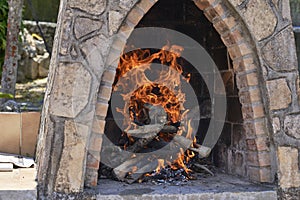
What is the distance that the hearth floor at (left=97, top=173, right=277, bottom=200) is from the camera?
8.75 feet

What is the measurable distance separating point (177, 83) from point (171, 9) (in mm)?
691

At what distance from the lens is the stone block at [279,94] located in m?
2.83

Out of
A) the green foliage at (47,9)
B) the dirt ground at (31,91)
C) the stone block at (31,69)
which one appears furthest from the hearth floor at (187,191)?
the green foliage at (47,9)

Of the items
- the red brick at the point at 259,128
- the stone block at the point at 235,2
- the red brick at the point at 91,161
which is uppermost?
the stone block at the point at 235,2

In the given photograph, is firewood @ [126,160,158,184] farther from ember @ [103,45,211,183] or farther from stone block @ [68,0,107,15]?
stone block @ [68,0,107,15]

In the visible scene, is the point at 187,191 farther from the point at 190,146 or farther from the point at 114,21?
the point at 114,21

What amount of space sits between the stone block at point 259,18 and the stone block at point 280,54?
0.07m

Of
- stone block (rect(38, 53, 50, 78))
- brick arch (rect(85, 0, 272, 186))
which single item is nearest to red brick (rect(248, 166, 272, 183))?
brick arch (rect(85, 0, 272, 186))

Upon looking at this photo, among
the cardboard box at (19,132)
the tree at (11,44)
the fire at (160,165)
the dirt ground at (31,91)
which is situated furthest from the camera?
the dirt ground at (31,91)

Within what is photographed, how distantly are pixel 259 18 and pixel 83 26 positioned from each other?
1175 mm

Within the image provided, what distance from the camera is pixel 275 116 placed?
2836 mm

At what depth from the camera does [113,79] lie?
2.70 meters

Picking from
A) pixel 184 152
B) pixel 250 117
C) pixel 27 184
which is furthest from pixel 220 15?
pixel 27 184

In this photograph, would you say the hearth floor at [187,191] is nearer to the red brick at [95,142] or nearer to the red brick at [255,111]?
the red brick at [95,142]
